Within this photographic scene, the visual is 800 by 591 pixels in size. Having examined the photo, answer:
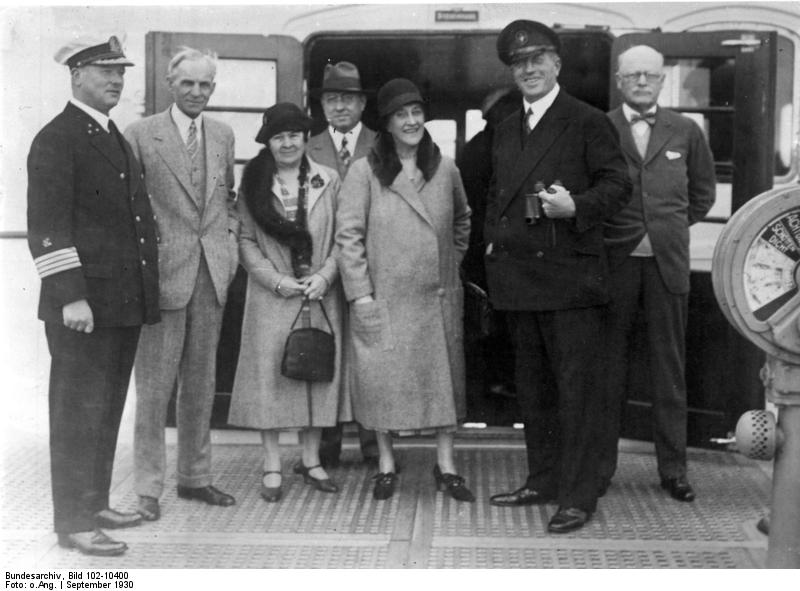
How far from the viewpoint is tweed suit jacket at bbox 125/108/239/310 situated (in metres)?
4.05

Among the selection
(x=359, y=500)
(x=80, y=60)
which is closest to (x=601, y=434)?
(x=359, y=500)

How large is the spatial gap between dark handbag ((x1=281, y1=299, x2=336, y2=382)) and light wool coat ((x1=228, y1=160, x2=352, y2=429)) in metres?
0.07

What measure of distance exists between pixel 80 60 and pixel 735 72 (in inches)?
111

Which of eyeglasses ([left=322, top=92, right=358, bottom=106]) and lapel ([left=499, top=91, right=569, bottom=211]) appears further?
eyeglasses ([left=322, top=92, right=358, bottom=106])

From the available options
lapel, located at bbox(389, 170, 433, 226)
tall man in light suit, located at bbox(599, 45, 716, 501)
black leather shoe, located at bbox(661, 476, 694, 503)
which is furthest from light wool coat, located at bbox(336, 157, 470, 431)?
black leather shoe, located at bbox(661, 476, 694, 503)

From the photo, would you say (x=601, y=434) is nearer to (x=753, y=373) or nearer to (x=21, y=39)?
(x=753, y=373)

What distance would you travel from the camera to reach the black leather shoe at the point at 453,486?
4250 millimetres

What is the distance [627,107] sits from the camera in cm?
438

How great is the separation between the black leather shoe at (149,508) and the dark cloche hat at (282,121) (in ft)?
4.84

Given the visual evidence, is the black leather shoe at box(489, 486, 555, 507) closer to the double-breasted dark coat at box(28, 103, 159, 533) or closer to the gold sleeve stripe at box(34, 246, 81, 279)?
the double-breasted dark coat at box(28, 103, 159, 533)

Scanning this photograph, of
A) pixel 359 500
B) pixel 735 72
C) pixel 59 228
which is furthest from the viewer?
pixel 735 72

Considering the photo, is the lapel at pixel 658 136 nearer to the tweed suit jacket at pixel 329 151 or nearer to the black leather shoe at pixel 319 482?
the tweed suit jacket at pixel 329 151

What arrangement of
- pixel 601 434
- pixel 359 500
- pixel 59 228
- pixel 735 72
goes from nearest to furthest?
1. pixel 59 228
2. pixel 601 434
3. pixel 359 500
4. pixel 735 72

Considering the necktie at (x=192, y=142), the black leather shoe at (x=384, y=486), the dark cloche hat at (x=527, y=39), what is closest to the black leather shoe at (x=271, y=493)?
the black leather shoe at (x=384, y=486)
